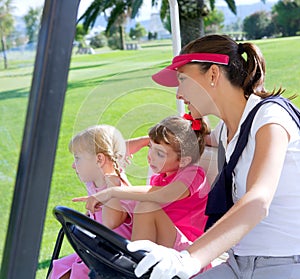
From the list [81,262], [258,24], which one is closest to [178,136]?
[81,262]

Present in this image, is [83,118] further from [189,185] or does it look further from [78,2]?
[78,2]

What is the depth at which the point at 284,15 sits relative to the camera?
11.3 m

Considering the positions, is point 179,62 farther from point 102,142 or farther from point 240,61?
point 102,142

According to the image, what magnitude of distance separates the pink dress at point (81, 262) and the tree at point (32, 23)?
3.31 feet

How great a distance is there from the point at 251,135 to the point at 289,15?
31.6 ft

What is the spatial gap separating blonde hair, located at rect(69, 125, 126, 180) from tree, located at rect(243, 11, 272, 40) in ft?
19.7

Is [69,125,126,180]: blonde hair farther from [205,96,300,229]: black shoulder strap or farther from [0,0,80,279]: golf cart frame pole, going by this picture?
[0,0,80,279]: golf cart frame pole

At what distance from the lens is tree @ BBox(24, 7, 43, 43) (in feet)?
4.92

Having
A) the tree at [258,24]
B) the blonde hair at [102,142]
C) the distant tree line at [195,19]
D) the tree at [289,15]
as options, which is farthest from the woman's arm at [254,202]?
the tree at [289,15]

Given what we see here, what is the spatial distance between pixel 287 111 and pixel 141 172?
57cm

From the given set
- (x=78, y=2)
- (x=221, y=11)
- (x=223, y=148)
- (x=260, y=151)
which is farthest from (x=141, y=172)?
(x=221, y=11)

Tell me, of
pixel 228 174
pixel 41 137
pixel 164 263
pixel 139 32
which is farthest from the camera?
pixel 139 32

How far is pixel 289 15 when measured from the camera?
11.4 metres

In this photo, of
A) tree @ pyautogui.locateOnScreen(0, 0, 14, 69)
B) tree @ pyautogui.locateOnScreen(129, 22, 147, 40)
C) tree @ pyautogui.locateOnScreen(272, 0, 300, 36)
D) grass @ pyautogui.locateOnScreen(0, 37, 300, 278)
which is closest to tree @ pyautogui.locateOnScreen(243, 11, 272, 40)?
tree @ pyautogui.locateOnScreen(272, 0, 300, 36)
